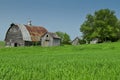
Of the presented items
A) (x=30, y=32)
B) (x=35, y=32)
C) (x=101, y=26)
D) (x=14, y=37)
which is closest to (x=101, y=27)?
(x=101, y=26)

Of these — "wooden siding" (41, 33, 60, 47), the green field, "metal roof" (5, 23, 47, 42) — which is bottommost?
the green field

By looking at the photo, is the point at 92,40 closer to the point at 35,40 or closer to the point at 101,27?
the point at 101,27

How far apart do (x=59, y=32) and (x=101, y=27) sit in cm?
3546

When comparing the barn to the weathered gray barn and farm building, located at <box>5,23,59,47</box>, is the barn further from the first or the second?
the weathered gray barn

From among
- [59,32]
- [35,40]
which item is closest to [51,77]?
[35,40]

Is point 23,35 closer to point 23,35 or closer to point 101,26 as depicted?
point 23,35

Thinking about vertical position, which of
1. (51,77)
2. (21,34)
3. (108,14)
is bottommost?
A: (51,77)

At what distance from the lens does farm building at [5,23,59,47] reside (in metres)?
82.9

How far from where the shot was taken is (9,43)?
287 feet

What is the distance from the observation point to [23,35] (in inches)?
3268

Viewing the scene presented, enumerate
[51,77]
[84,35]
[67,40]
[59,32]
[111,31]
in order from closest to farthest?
[51,77], [111,31], [84,35], [67,40], [59,32]

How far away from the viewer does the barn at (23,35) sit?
82.8 meters

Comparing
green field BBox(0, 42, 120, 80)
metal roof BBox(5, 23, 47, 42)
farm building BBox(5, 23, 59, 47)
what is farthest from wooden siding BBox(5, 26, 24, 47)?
green field BBox(0, 42, 120, 80)

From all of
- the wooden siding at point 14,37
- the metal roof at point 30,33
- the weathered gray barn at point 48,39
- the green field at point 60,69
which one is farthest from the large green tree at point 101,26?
the green field at point 60,69
